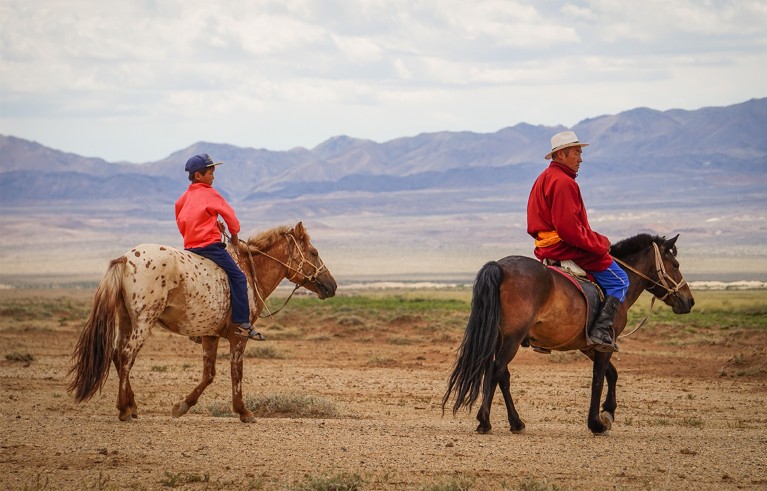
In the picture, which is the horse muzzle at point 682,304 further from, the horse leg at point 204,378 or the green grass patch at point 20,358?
the green grass patch at point 20,358

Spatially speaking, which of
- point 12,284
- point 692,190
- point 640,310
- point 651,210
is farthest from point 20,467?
point 692,190

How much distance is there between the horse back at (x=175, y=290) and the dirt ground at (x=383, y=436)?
1.05 meters

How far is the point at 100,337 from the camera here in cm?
1027

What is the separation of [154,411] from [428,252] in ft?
344

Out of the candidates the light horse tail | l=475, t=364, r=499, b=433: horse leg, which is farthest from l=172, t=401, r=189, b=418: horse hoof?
l=475, t=364, r=499, b=433: horse leg

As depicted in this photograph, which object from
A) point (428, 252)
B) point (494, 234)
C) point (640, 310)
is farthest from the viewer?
point (494, 234)

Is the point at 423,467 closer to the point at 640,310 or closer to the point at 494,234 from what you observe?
the point at 640,310

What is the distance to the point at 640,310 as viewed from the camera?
36438mm

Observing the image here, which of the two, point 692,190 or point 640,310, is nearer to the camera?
point 640,310

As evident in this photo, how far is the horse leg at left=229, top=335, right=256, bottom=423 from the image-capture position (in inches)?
438

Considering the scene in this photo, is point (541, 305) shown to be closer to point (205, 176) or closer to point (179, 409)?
point (205, 176)

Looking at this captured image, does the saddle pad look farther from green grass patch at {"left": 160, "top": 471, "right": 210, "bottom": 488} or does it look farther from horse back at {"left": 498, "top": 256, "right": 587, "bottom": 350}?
green grass patch at {"left": 160, "top": 471, "right": 210, "bottom": 488}

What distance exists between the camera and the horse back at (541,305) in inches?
409

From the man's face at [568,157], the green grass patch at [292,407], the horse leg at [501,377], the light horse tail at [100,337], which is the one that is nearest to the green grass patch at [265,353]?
the green grass patch at [292,407]
